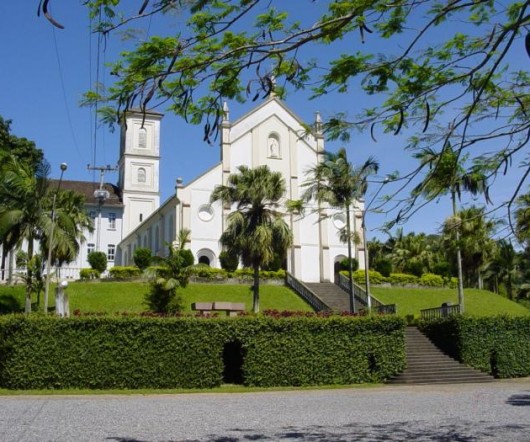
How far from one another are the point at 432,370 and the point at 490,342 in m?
3.40

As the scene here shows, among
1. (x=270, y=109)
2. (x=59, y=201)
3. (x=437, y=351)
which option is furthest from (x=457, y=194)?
(x=270, y=109)

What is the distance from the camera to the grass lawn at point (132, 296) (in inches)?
1363

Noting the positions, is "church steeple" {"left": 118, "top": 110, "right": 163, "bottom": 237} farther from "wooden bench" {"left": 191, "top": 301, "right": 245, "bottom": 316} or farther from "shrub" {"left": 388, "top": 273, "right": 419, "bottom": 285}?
"wooden bench" {"left": 191, "top": 301, "right": 245, "bottom": 316}

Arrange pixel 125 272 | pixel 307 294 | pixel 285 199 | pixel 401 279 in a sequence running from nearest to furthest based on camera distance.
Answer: pixel 307 294
pixel 125 272
pixel 401 279
pixel 285 199

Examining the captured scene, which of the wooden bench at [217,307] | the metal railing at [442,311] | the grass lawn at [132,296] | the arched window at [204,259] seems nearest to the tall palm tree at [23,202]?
the grass lawn at [132,296]

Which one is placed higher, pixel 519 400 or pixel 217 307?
pixel 217 307

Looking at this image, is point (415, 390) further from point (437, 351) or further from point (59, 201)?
point (59, 201)

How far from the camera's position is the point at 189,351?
69.9 ft

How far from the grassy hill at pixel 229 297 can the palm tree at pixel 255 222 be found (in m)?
5.30

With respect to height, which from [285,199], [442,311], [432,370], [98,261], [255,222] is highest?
[285,199]

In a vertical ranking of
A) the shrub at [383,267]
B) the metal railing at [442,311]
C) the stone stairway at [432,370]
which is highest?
the shrub at [383,267]

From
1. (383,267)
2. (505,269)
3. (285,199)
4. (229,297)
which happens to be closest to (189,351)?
(229,297)

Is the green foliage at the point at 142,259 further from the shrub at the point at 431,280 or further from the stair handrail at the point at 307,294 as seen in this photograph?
the shrub at the point at 431,280

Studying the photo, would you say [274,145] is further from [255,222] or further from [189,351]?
[189,351]
